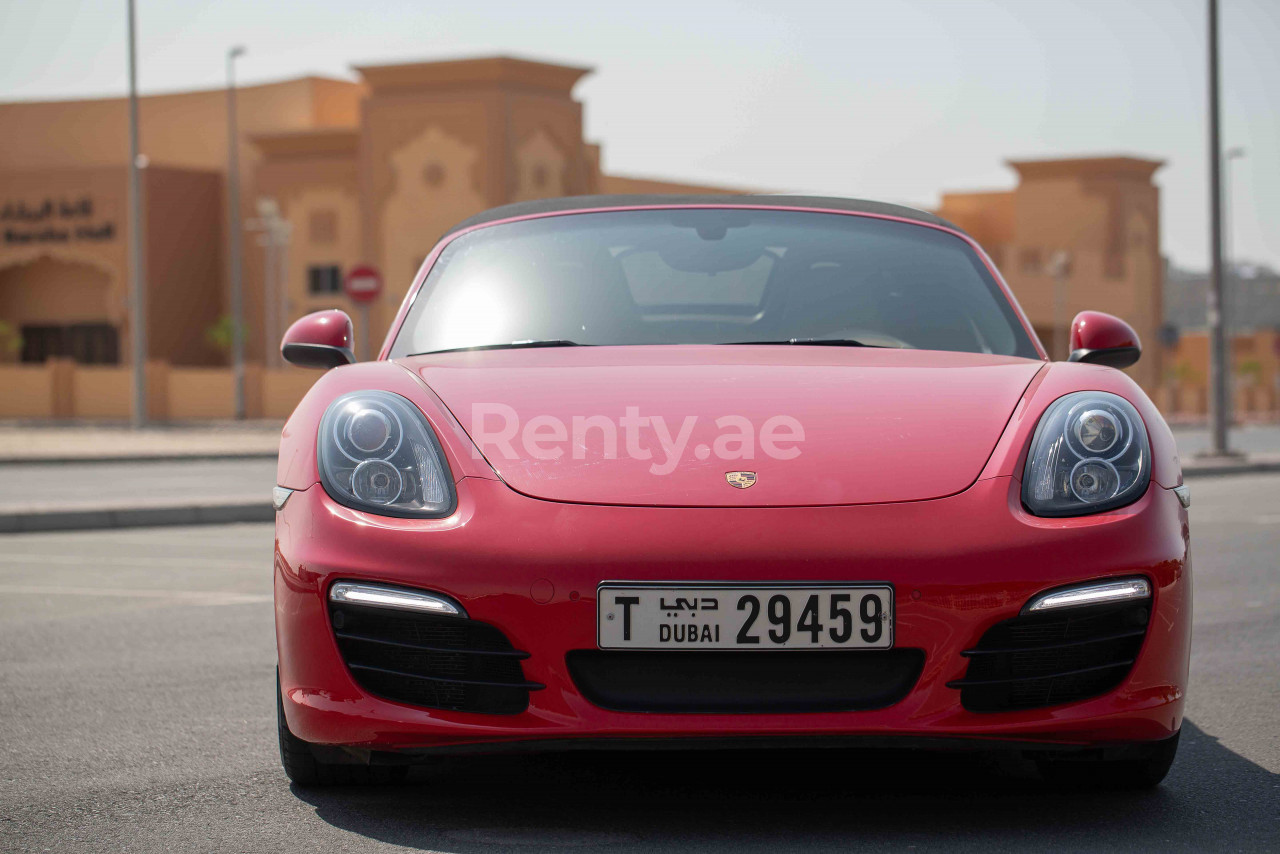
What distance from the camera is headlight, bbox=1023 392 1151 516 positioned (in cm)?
288

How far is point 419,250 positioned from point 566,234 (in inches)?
1620

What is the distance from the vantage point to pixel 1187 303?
133500 mm

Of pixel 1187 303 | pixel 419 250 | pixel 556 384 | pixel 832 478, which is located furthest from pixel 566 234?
pixel 1187 303

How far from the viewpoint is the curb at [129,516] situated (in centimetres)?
1086

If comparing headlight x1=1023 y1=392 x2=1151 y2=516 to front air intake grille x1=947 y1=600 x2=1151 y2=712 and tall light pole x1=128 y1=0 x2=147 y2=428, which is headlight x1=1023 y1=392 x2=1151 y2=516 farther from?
tall light pole x1=128 y1=0 x2=147 y2=428

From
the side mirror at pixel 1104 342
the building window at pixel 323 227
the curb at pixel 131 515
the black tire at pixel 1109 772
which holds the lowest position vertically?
the curb at pixel 131 515

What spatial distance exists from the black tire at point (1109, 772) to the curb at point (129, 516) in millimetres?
9115

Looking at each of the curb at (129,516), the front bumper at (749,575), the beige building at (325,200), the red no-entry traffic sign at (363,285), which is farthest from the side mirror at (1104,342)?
the beige building at (325,200)

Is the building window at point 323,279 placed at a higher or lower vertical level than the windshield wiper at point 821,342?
higher

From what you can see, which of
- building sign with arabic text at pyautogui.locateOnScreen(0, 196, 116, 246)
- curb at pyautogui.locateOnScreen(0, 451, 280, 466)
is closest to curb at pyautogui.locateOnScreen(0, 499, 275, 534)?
curb at pyautogui.locateOnScreen(0, 451, 280, 466)

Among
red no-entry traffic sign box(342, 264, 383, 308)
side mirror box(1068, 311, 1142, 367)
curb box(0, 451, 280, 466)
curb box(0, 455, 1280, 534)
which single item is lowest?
curb box(0, 451, 280, 466)

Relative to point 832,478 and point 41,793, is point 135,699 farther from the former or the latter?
point 832,478

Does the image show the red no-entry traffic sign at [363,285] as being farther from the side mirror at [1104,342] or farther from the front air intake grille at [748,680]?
the front air intake grille at [748,680]

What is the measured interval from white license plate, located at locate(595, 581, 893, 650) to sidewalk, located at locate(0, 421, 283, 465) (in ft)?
43.2
